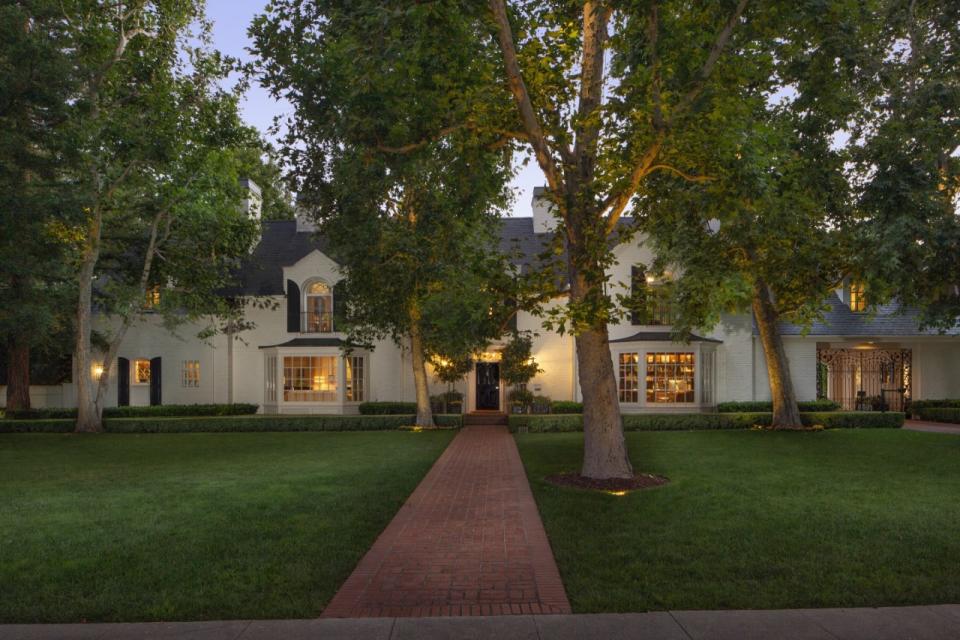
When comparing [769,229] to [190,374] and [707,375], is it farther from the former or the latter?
[190,374]

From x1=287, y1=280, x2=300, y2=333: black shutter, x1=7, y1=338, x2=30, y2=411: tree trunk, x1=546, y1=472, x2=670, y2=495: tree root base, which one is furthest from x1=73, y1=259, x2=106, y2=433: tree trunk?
x1=546, y1=472, x2=670, y2=495: tree root base

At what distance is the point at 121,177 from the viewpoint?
21.6m

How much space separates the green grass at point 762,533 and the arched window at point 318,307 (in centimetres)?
1532

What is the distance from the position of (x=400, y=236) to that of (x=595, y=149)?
457 centimetres

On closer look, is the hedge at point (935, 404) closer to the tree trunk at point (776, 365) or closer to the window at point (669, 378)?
the tree trunk at point (776, 365)

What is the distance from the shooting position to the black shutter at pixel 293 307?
27.4 meters

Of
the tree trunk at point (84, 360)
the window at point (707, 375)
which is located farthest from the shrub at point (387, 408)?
the window at point (707, 375)

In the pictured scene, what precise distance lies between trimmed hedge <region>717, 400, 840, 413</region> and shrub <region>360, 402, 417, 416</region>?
37.6 feet

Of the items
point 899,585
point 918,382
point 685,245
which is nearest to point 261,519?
point 899,585

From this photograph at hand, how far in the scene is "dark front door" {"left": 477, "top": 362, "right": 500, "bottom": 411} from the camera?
2722cm

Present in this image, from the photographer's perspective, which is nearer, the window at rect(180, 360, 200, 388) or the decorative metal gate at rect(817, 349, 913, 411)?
the decorative metal gate at rect(817, 349, 913, 411)

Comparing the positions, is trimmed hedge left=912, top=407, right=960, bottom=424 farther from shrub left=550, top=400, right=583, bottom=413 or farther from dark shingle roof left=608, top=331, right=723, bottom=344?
shrub left=550, top=400, right=583, bottom=413

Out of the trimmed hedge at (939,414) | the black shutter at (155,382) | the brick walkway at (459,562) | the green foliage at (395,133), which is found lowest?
the trimmed hedge at (939,414)

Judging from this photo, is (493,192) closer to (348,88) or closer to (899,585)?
(348,88)
